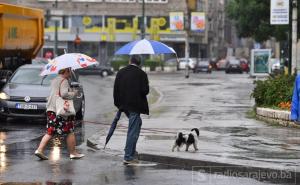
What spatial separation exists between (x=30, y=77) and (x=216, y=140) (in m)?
7.16

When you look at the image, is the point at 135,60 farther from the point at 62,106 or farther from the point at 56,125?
the point at 56,125

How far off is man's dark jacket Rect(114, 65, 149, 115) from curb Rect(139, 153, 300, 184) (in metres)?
0.93

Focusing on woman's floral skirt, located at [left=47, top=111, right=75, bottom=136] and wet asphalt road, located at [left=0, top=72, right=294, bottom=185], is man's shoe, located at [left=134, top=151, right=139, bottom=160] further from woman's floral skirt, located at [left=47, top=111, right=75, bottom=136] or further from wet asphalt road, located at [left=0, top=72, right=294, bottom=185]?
woman's floral skirt, located at [left=47, top=111, right=75, bottom=136]

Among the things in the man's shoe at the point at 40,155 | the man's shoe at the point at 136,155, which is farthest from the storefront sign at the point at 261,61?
the man's shoe at the point at 40,155

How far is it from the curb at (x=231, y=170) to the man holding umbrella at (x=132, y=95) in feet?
1.73

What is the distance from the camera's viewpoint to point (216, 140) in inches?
556

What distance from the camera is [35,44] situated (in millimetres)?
25641

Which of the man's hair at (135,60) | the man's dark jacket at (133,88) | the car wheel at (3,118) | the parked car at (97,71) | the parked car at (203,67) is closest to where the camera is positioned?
the man's dark jacket at (133,88)

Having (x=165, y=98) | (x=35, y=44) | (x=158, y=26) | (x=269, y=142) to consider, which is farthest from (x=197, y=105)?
(x=158, y=26)

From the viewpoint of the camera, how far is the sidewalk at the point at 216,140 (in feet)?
36.9

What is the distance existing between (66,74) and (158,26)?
71.3 metres

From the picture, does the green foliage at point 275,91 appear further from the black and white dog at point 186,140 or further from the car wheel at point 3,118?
the car wheel at point 3,118

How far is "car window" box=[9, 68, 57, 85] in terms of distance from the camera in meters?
19.2

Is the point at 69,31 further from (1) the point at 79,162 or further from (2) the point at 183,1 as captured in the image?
(1) the point at 79,162
